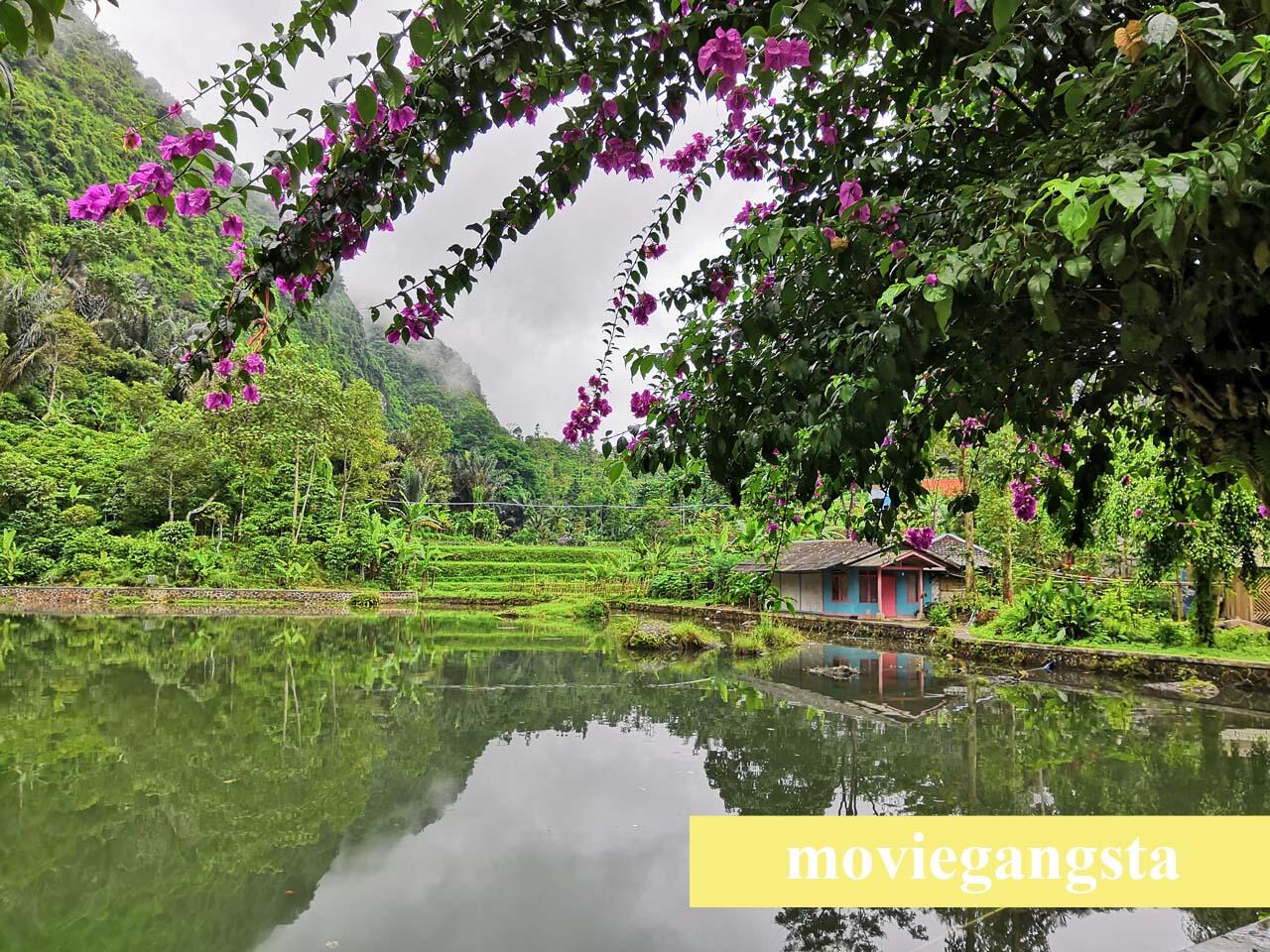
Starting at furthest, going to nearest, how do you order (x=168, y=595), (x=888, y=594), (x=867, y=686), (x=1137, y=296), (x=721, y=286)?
(x=168, y=595) < (x=888, y=594) < (x=867, y=686) < (x=721, y=286) < (x=1137, y=296)

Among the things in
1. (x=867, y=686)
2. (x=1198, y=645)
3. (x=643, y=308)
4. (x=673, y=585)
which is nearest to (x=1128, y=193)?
(x=643, y=308)

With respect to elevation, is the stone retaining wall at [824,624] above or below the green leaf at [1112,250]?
below

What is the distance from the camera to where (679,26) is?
59.1 inches

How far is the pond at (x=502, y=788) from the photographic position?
3.24m

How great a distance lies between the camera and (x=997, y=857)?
2773 millimetres

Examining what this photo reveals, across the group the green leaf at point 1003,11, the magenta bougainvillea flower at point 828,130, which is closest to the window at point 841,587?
the magenta bougainvillea flower at point 828,130

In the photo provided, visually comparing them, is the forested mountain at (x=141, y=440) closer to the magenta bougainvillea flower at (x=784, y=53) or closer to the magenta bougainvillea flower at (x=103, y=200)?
the magenta bougainvillea flower at (x=103, y=200)

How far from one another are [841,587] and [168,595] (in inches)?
717

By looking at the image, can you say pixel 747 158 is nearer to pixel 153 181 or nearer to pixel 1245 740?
pixel 153 181

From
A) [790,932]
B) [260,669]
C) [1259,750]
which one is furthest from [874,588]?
[790,932]

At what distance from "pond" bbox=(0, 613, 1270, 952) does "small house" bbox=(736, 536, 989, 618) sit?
838 cm

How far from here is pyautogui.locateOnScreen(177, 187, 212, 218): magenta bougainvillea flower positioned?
4.52 feet

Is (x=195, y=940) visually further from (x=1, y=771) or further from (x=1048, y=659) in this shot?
(x=1048, y=659)

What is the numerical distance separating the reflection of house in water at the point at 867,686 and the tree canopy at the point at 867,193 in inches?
239
